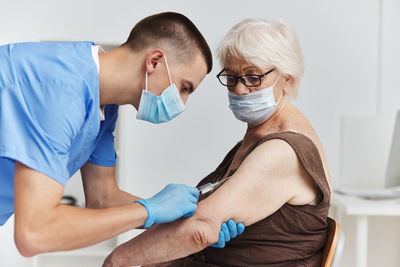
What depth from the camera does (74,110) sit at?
1093mm

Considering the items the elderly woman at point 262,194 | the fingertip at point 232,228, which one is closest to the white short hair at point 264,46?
the elderly woman at point 262,194

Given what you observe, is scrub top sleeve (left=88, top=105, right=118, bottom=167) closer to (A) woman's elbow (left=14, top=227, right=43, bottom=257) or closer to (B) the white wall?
(A) woman's elbow (left=14, top=227, right=43, bottom=257)

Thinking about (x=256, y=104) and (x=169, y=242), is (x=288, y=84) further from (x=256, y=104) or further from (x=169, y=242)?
(x=169, y=242)

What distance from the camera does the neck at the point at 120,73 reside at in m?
1.24

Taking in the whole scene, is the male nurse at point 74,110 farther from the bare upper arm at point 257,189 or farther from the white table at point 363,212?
the white table at point 363,212

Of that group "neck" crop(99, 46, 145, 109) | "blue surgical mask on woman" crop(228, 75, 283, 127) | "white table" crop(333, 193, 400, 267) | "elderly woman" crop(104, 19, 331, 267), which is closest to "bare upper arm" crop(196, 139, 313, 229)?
"elderly woman" crop(104, 19, 331, 267)

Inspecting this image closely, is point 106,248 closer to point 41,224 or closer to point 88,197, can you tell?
point 88,197

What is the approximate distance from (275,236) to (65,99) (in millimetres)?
673

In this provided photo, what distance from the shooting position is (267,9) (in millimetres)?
2887

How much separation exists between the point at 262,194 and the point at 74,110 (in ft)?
1.72

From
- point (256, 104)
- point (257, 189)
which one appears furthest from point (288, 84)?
point (257, 189)

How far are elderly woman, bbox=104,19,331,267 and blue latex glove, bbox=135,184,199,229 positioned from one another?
37mm

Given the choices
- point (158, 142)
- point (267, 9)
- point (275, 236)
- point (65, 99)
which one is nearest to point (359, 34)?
point (267, 9)

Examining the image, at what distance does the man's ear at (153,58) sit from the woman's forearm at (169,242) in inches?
16.1
